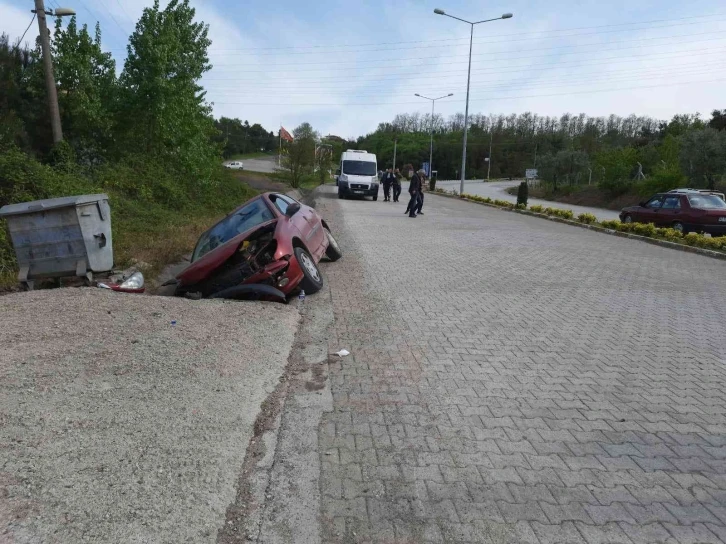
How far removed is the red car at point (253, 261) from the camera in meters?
7.21

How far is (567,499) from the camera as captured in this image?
3.07 meters

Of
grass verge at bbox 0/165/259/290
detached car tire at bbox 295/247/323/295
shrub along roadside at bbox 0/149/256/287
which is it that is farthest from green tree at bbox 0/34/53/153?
detached car tire at bbox 295/247/323/295

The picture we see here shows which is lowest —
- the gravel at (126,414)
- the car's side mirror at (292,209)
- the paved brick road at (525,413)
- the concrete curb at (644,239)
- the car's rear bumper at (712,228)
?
the concrete curb at (644,239)

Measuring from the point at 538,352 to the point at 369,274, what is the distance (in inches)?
170

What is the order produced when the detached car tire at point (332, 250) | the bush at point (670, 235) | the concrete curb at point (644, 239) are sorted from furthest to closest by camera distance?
the bush at point (670, 235), the concrete curb at point (644, 239), the detached car tire at point (332, 250)

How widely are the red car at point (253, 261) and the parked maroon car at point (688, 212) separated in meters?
13.1

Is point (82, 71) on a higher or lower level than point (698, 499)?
higher

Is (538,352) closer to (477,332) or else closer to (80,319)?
(477,332)

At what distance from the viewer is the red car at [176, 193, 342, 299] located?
7.21m

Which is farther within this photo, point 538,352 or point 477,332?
point 477,332

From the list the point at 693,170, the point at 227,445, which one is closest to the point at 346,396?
the point at 227,445

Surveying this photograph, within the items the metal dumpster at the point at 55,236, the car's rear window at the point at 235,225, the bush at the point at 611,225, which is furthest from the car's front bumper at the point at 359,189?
the metal dumpster at the point at 55,236

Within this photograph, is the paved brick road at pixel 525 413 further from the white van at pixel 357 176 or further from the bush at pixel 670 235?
the white van at pixel 357 176

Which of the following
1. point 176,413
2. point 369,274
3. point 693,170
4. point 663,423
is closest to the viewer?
point 176,413
